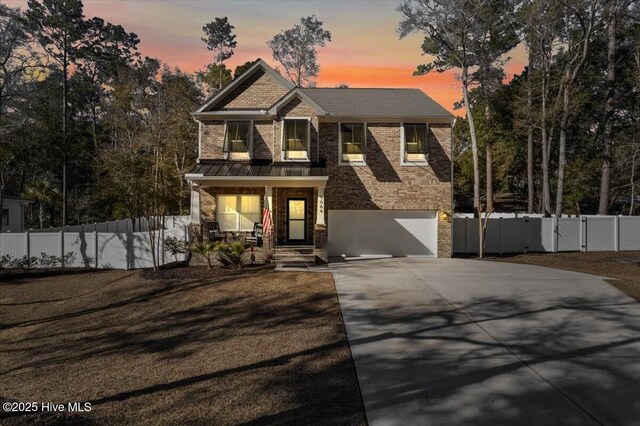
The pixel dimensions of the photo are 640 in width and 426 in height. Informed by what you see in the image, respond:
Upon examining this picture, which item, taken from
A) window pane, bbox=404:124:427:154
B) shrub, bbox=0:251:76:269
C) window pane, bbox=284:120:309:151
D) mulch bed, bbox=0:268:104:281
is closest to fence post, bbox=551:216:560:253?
window pane, bbox=404:124:427:154

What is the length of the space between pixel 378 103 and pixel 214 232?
31.7 feet

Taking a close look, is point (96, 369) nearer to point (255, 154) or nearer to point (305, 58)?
point (255, 154)

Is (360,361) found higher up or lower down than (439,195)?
lower down

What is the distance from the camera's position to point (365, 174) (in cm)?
2028

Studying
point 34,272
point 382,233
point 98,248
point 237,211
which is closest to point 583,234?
point 382,233

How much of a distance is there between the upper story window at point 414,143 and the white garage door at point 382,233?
2.56 metres

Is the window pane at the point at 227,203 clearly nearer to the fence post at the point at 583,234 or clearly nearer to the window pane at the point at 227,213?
the window pane at the point at 227,213

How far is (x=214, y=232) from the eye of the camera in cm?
1961

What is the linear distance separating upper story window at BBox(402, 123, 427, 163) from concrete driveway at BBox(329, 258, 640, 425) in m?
6.78

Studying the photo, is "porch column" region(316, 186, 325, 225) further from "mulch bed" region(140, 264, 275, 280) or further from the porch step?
"mulch bed" region(140, 264, 275, 280)

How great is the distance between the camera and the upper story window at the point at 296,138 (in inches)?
782

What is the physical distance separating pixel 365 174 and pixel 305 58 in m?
29.5

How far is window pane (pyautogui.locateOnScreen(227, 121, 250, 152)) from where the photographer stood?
2031 centimetres

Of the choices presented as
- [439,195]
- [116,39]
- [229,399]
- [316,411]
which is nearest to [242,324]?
[229,399]
